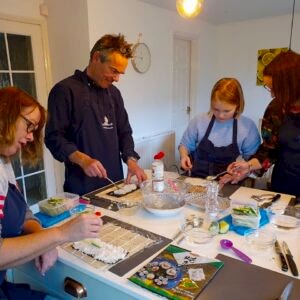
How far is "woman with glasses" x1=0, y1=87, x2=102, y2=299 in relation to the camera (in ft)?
2.81

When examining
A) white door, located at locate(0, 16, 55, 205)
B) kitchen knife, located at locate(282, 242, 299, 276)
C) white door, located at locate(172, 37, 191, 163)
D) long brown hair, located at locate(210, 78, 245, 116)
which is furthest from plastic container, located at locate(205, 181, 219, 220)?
white door, located at locate(172, 37, 191, 163)

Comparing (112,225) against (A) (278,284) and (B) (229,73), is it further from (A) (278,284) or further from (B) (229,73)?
(B) (229,73)

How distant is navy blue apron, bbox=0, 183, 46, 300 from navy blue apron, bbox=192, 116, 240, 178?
43.6 inches

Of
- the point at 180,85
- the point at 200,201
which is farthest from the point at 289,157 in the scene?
the point at 180,85

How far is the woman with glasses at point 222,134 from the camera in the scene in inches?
68.2

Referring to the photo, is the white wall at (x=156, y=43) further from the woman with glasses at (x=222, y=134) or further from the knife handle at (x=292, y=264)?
the knife handle at (x=292, y=264)

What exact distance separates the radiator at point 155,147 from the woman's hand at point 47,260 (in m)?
2.33

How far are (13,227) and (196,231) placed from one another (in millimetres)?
636

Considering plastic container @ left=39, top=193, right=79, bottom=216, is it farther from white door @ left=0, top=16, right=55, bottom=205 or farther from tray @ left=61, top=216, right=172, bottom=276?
white door @ left=0, top=16, right=55, bottom=205

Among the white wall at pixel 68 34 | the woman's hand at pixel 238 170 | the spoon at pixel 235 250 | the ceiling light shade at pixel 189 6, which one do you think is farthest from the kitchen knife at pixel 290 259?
the white wall at pixel 68 34

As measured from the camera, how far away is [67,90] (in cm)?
160

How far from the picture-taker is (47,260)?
0.94m

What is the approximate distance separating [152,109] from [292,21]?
7.28 ft

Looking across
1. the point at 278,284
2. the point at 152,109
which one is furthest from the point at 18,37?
the point at 278,284
